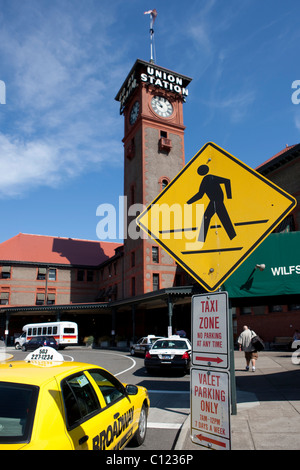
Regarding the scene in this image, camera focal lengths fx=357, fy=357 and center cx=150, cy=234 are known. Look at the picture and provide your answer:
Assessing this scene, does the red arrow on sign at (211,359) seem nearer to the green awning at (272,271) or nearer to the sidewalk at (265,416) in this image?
the sidewalk at (265,416)

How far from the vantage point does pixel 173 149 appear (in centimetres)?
4400

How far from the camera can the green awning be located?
333 inches

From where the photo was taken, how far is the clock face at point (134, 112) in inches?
1780

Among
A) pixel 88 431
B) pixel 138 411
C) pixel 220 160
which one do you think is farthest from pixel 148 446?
pixel 220 160

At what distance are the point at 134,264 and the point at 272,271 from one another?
107 ft

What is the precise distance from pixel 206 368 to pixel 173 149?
140 ft

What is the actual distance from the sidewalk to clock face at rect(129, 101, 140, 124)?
127ft

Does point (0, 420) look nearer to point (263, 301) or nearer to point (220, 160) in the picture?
point (220, 160)

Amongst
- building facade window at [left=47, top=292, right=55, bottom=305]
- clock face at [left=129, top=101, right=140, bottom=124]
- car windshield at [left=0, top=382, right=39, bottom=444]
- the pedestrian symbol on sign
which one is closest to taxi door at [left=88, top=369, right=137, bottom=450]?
car windshield at [left=0, top=382, right=39, bottom=444]

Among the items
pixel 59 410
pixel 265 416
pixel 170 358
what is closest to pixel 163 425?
pixel 265 416

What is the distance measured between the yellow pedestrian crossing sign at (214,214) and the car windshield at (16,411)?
1.86 m

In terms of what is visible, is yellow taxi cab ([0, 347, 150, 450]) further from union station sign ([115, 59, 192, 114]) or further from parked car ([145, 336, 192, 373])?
union station sign ([115, 59, 192, 114])

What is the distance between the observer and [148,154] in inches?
1654

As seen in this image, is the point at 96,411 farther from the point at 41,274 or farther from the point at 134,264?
the point at 41,274
